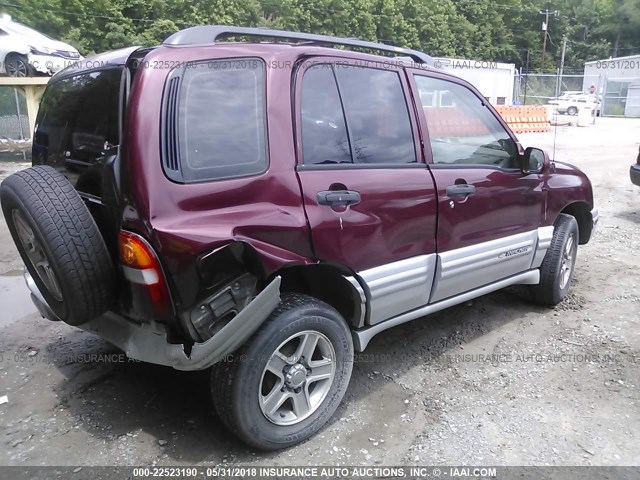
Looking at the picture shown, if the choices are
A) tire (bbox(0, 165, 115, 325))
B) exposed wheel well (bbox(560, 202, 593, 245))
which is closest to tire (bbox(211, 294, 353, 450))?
tire (bbox(0, 165, 115, 325))

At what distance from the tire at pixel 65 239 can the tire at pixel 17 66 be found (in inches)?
507

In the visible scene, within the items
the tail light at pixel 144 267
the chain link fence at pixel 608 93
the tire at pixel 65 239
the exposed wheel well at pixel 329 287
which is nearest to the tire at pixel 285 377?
the exposed wheel well at pixel 329 287

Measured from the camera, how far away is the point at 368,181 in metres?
2.86

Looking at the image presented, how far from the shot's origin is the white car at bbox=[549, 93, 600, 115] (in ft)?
107

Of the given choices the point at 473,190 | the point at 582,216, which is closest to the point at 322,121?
the point at 473,190

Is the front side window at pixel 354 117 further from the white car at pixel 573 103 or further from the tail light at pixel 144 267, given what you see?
the white car at pixel 573 103

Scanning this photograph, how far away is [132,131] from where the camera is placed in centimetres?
226

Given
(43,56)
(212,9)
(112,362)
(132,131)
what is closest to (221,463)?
(112,362)

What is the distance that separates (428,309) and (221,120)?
175cm

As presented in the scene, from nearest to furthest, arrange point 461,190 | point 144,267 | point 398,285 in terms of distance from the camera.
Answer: point 144,267 → point 398,285 → point 461,190

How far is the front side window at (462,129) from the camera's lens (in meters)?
3.37

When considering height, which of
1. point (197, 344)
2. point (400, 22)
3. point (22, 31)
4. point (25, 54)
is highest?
point (400, 22)

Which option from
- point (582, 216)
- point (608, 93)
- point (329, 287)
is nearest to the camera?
point (329, 287)

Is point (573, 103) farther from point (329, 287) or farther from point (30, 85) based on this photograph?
point (329, 287)
